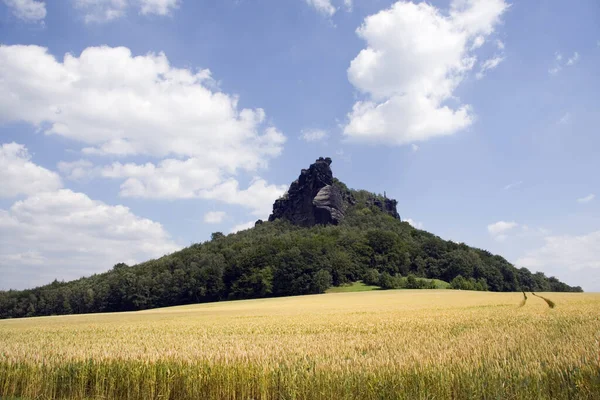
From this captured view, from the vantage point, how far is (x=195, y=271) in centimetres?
12231

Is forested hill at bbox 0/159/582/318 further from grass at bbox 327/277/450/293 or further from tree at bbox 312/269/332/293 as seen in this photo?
grass at bbox 327/277/450/293

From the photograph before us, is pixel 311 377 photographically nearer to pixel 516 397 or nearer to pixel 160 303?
pixel 516 397

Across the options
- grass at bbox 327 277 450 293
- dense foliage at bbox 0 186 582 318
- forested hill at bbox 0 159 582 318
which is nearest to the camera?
grass at bbox 327 277 450 293

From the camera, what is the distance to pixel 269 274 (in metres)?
114

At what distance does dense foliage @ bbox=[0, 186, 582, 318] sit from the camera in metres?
114

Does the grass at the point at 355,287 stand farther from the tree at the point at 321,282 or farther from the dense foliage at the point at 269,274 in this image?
the dense foliage at the point at 269,274

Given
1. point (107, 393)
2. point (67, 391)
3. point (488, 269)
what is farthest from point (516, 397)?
point (488, 269)

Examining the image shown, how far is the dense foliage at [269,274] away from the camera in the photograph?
373ft

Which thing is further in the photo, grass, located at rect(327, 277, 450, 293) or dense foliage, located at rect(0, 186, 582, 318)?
dense foliage, located at rect(0, 186, 582, 318)

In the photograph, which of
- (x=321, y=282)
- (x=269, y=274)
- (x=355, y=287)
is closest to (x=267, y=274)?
(x=269, y=274)

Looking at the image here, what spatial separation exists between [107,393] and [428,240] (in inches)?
6361

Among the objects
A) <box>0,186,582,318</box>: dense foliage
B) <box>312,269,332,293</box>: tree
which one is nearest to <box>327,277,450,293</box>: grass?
<box>312,269,332,293</box>: tree

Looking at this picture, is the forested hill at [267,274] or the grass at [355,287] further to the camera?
the forested hill at [267,274]

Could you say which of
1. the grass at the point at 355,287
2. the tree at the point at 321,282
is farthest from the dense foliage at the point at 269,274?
the grass at the point at 355,287
